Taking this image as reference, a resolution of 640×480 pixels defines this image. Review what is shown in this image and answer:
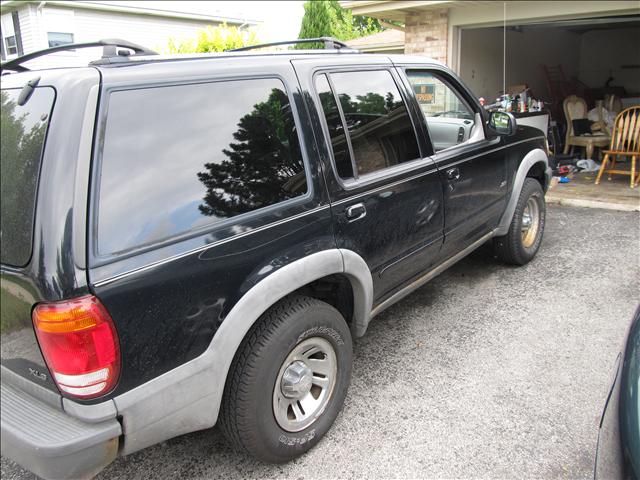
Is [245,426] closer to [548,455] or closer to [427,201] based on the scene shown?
[548,455]

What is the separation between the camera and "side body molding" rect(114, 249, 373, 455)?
1.91 meters

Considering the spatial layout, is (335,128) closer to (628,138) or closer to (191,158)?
(191,158)

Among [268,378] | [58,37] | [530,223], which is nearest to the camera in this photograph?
[268,378]

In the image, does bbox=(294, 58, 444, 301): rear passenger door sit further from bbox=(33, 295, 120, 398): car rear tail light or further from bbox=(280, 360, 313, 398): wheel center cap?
bbox=(33, 295, 120, 398): car rear tail light

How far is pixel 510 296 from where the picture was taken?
4293 mm

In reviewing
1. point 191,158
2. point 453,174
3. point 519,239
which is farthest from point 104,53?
point 519,239

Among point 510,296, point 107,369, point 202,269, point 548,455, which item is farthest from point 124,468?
point 510,296

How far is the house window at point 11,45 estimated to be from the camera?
1719 centimetres

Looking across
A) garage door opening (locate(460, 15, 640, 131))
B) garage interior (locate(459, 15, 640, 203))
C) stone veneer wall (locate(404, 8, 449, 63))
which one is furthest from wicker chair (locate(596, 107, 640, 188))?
stone veneer wall (locate(404, 8, 449, 63))

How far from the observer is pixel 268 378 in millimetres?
2275

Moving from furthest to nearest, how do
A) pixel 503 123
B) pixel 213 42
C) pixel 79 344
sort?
pixel 213 42 → pixel 503 123 → pixel 79 344

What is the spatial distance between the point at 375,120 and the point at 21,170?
1878 mm

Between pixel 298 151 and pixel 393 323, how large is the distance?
1.92m

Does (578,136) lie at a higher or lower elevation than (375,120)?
lower
